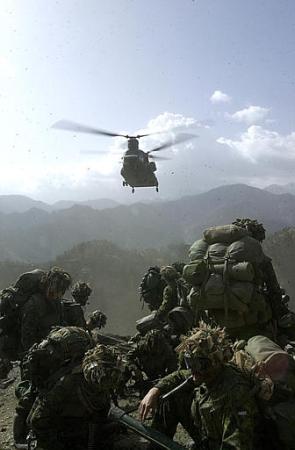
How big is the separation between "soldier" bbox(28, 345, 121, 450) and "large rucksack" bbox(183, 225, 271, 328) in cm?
248

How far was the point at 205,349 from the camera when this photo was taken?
12.4 feet

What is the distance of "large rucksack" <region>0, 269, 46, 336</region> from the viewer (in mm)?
8352

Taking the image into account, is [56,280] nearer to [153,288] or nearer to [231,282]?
[231,282]

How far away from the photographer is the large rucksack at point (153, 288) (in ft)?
37.4

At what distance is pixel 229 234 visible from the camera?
7.27 m

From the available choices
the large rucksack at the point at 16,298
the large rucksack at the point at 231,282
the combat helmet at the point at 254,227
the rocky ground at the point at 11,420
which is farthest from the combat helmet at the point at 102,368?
the combat helmet at the point at 254,227

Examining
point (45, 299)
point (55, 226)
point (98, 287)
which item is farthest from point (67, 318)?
point (55, 226)

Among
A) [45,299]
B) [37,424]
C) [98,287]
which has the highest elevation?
[45,299]

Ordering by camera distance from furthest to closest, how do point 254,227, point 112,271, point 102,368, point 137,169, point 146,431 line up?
point 112,271 < point 137,169 < point 254,227 < point 102,368 < point 146,431

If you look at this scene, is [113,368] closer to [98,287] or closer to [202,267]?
[202,267]

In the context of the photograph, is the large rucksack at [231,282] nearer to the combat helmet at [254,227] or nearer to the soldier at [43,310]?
the combat helmet at [254,227]

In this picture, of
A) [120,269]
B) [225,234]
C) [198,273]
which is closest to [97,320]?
[198,273]

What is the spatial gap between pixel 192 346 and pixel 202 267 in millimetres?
3188

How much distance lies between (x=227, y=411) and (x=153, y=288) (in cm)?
785
